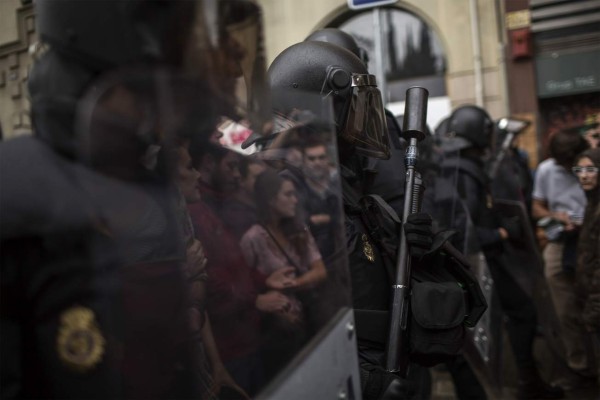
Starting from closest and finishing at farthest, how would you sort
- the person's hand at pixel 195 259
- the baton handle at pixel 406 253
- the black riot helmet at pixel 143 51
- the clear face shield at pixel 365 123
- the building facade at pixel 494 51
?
the black riot helmet at pixel 143 51 < the person's hand at pixel 195 259 < the baton handle at pixel 406 253 < the clear face shield at pixel 365 123 < the building facade at pixel 494 51

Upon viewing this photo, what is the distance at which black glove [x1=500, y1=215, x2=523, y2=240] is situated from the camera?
→ 14.9 ft

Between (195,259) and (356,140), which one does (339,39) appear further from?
(195,259)

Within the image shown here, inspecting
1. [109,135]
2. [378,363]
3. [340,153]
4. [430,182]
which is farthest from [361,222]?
[430,182]

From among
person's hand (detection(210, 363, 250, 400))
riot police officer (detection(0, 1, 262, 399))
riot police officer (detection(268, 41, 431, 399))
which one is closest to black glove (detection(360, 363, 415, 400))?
riot police officer (detection(268, 41, 431, 399))

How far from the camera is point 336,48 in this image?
2428 mm

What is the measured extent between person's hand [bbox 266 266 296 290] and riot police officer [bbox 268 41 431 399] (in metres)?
0.61

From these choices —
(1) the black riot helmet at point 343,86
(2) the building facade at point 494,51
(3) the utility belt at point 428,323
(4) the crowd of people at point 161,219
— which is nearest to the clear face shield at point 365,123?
(1) the black riot helmet at point 343,86

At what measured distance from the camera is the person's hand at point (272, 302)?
1.30 metres

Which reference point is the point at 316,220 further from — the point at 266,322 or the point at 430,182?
the point at 430,182

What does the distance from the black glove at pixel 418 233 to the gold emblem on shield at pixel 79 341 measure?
1.26m

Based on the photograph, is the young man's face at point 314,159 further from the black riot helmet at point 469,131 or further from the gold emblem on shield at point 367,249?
the black riot helmet at point 469,131

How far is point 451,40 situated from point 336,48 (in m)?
8.55

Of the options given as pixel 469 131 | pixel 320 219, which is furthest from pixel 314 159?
pixel 469 131

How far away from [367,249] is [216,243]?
852 mm
